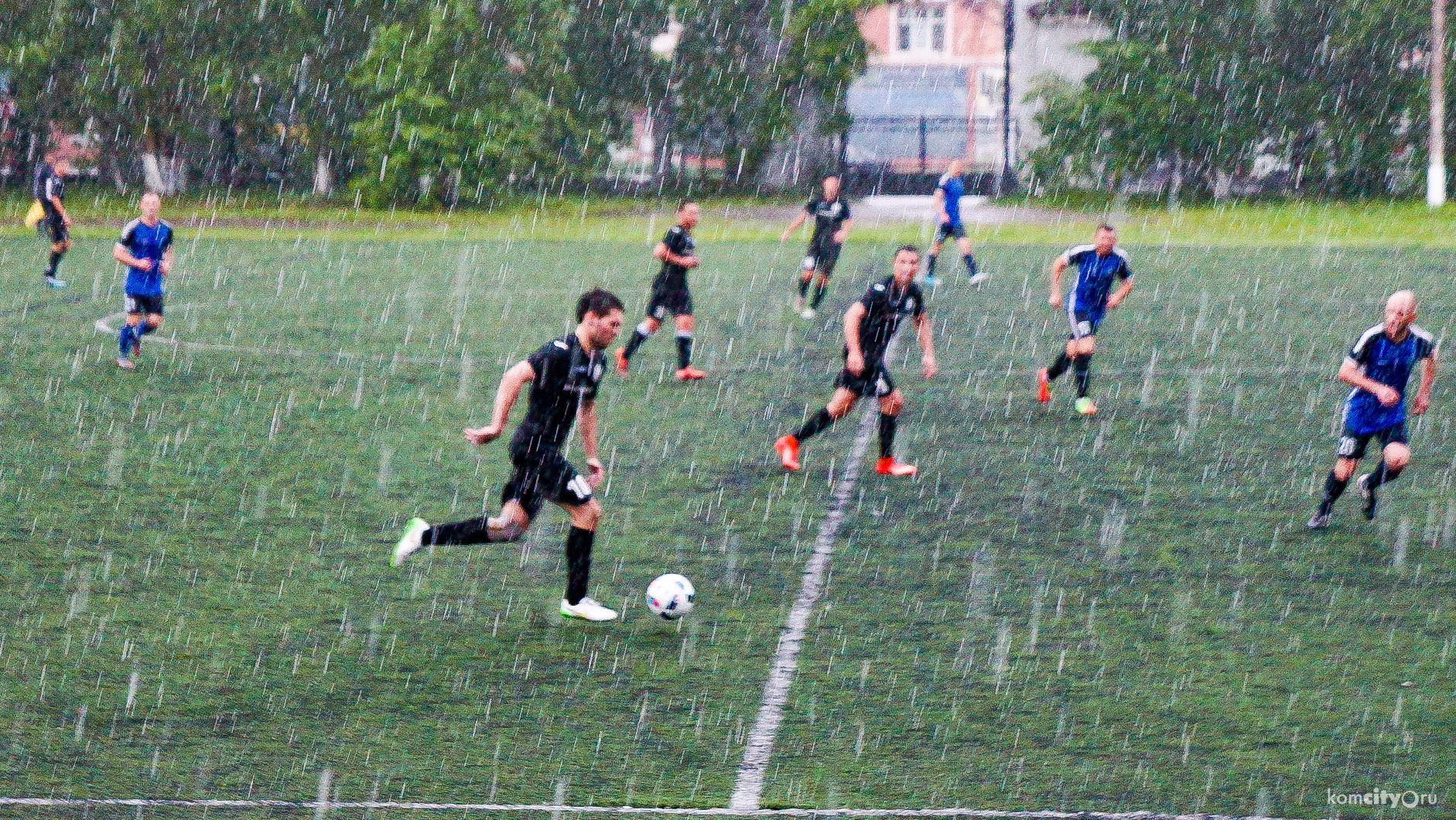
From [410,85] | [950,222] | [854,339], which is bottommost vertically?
[854,339]

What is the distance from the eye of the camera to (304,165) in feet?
147

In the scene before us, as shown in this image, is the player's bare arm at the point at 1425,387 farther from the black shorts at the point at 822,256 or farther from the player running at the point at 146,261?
the black shorts at the point at 822,256

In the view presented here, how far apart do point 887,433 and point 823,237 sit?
928 centimetres

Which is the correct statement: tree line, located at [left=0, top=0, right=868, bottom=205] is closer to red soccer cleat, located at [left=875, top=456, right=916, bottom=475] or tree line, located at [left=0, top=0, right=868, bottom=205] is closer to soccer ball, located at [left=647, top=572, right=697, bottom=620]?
red soccer cleat, located at [left=875, top=456, right=916, bottom=475]

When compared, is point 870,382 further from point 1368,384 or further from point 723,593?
point 1368,384

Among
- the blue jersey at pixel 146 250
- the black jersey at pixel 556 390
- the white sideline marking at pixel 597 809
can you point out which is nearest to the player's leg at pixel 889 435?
the black jersey at pixel 556 390

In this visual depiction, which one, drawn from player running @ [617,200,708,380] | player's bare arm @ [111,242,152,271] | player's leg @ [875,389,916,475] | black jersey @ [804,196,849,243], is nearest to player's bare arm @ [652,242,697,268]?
player running @ [617,200,708,380]

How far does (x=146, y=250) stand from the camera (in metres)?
15.4

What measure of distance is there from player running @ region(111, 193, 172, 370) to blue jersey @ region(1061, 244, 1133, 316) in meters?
8.35

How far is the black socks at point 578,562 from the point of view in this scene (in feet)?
27.3

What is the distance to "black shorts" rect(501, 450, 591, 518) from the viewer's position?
810 centimetres

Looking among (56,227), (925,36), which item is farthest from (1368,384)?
(925,36)

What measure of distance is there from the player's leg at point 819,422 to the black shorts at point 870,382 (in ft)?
0.09

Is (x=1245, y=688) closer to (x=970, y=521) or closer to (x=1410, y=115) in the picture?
(x=970, y=521)
